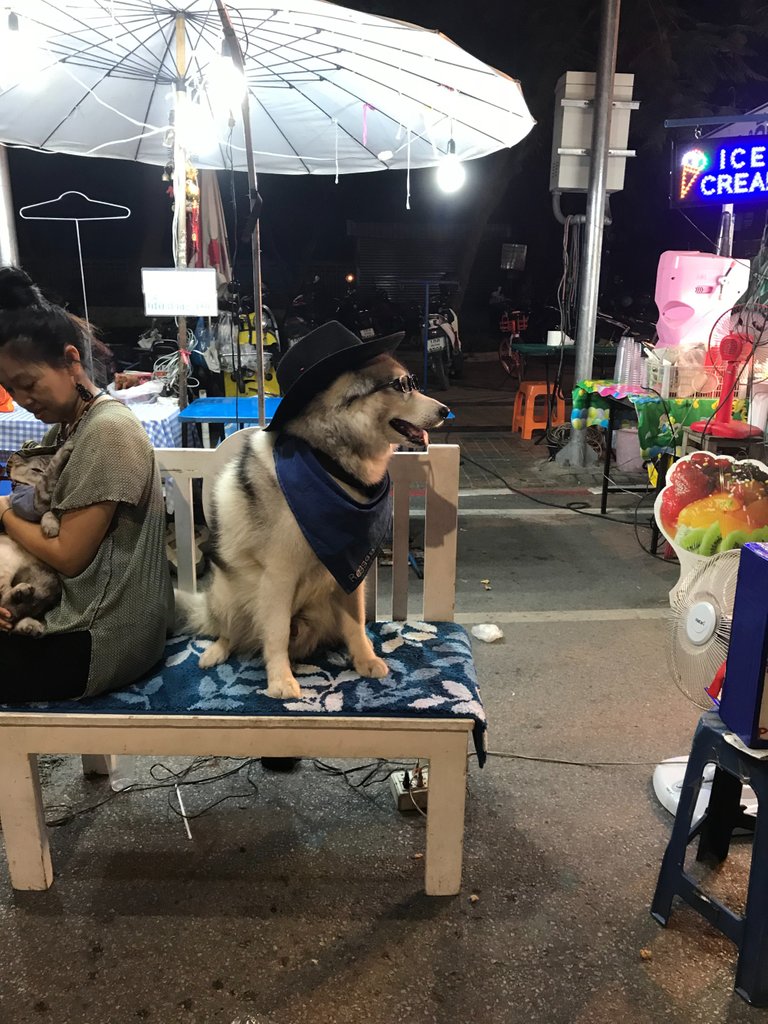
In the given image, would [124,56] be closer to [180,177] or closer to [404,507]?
[180,177]

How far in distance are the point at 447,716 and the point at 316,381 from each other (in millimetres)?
987

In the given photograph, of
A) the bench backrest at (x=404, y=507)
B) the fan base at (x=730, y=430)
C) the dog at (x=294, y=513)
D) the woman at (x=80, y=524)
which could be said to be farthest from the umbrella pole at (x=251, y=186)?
the fan base at (x=730, y=430)

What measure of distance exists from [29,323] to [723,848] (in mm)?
2569

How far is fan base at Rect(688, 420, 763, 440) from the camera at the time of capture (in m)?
4.31

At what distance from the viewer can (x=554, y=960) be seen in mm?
1925

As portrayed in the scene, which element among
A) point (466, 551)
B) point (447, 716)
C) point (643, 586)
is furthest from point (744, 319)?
point (447, 716)

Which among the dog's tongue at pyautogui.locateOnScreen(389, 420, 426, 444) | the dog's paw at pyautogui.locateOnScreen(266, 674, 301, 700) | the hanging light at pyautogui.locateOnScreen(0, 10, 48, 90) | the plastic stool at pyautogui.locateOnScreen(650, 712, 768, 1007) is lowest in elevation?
the plastic stool at pyautogui.locateOnScreen(650, 712, 768, 1007)

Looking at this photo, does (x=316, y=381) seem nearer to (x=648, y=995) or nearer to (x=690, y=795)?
(x=690, y=795)

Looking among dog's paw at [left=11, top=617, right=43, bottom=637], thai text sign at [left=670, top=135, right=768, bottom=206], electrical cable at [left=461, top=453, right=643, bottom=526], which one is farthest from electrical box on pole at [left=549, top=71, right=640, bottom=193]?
dog's paw at [left=11, top=617, right=43, bottom=637]

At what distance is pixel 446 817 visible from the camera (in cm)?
205

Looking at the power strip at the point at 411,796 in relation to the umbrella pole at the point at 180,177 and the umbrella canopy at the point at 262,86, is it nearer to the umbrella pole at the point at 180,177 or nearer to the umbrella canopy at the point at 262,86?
the umbrella canopy at the point at 262,86

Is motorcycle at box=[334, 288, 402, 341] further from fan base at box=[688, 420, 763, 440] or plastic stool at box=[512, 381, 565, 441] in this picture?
fan base at box=[688, 420, 763, 440]

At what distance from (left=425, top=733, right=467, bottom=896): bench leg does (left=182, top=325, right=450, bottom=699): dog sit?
327 mm

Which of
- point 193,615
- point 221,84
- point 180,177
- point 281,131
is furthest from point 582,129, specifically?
point 193,615
